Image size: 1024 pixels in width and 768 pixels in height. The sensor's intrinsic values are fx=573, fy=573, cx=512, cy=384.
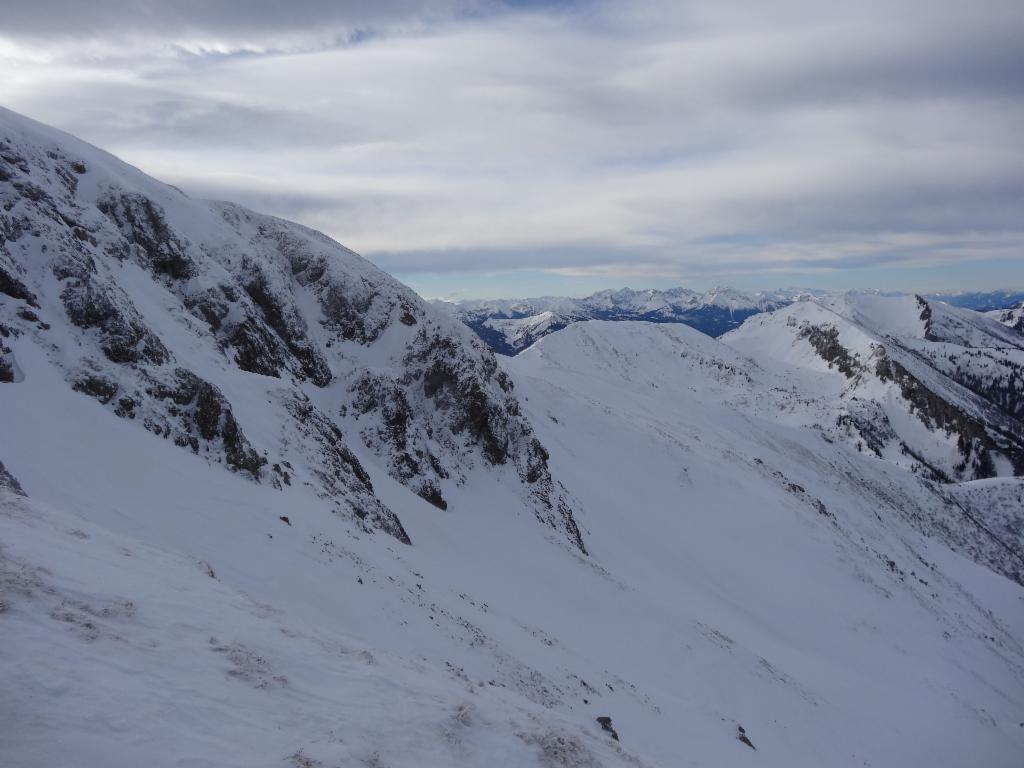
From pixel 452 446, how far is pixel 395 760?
113 feet

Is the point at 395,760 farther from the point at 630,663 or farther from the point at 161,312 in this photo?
the point at 161,312

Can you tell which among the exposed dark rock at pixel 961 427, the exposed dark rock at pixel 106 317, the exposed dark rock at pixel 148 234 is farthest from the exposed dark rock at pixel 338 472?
the exposed dark rock at pixel 961 427

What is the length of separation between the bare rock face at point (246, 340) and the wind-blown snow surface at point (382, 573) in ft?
0.67

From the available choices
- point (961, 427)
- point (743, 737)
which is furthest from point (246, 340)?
point (961, 427)

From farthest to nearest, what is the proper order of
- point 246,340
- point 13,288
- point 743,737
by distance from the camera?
point 246,340 → point 743,737 → point 13,288

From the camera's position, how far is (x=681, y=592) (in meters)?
43.5

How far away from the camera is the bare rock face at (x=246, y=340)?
23.3m

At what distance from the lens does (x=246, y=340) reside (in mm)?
35875

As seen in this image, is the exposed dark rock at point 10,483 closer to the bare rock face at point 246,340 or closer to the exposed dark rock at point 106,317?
→ the bare rock face at point 246,340

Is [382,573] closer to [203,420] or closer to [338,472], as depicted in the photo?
[338,472]

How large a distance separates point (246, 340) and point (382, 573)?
21.3 m

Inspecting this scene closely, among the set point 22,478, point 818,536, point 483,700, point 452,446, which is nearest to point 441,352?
point 452,446

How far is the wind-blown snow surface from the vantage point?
31.5 ft

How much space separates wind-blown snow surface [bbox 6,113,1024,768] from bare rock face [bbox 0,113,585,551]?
0.21m
